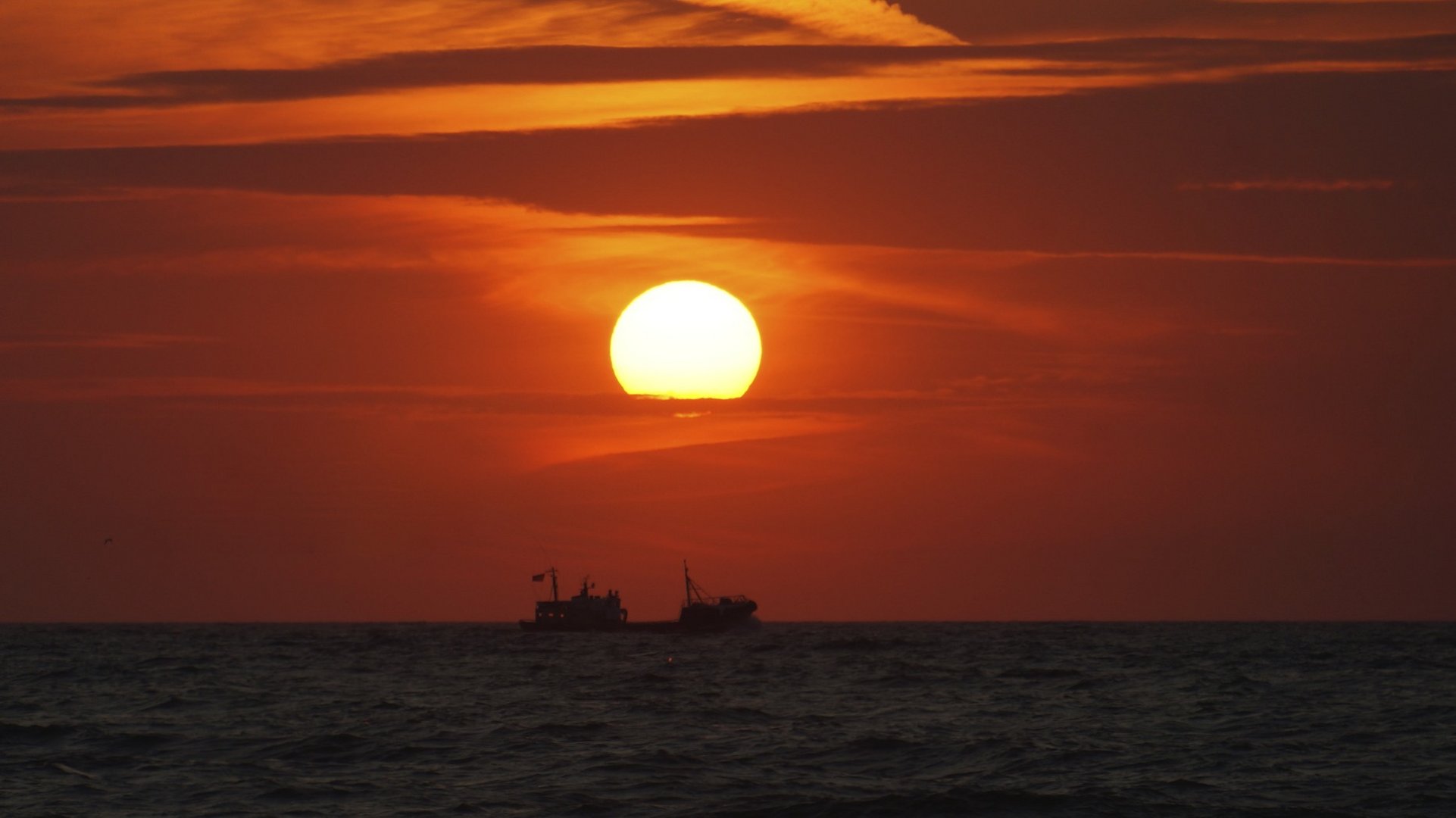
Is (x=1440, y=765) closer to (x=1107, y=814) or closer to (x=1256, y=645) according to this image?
(x=1107, y=814)

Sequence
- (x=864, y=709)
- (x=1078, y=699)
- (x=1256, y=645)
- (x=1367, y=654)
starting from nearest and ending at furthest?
1. (x=864, y=709)
2. (x=1078, y=699)
3. (x=1367, y=654)
4. (x=1256, y=645)

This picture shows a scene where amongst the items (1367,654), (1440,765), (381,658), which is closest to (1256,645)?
(1367,654)

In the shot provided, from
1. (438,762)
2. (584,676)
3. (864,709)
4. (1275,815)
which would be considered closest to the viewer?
(1275,815)

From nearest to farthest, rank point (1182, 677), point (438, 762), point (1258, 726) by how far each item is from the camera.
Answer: point (438, 762) → point (1258, 726) → point (1182, 677)

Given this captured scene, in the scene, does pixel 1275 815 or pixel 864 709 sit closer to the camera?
pixel 1275 815

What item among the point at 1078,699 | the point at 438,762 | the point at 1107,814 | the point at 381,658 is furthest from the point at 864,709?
the point at 381,658

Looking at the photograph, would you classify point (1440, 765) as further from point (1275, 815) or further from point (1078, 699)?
point (1078, 699)
